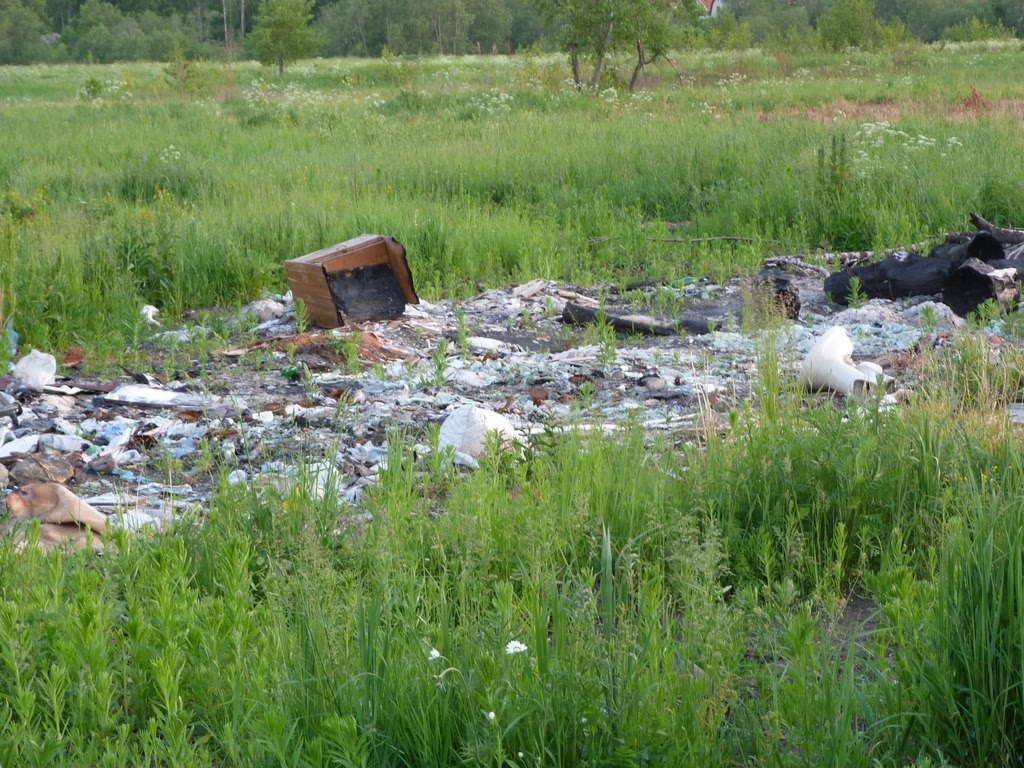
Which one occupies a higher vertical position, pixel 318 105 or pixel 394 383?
pixel 318 105

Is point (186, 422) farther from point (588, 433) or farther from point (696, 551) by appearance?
point (696, 551)

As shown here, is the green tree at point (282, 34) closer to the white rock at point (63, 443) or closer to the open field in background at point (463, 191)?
the open field in background at point (463, 191)

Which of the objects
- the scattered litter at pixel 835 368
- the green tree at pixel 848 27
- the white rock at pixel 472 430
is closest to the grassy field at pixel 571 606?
the white rock at pixel 472 430

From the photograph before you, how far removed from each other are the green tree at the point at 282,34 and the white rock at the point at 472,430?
40043 millimetres

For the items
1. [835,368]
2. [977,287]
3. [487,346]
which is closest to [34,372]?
[487,346]

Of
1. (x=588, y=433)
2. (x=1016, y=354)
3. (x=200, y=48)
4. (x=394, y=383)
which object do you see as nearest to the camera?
(x=588, y=433)

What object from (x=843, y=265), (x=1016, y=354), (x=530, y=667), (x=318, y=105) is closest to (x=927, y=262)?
(x=843, y=265)

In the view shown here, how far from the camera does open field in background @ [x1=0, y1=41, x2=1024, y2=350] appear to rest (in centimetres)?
796

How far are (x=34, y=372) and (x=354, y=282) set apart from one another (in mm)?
2241

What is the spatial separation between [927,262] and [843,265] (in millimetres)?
1395

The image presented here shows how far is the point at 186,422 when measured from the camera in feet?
16.8

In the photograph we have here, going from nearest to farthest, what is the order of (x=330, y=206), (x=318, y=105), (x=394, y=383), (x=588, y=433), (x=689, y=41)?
(x=588, y=433) < (x=394, y=383) < (x=330, y=206) < (x=318, y=105) < (x=689, y=41)

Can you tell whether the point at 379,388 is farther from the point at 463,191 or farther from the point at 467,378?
the point at 463,191

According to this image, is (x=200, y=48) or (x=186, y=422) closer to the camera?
(x=186, y=422)
